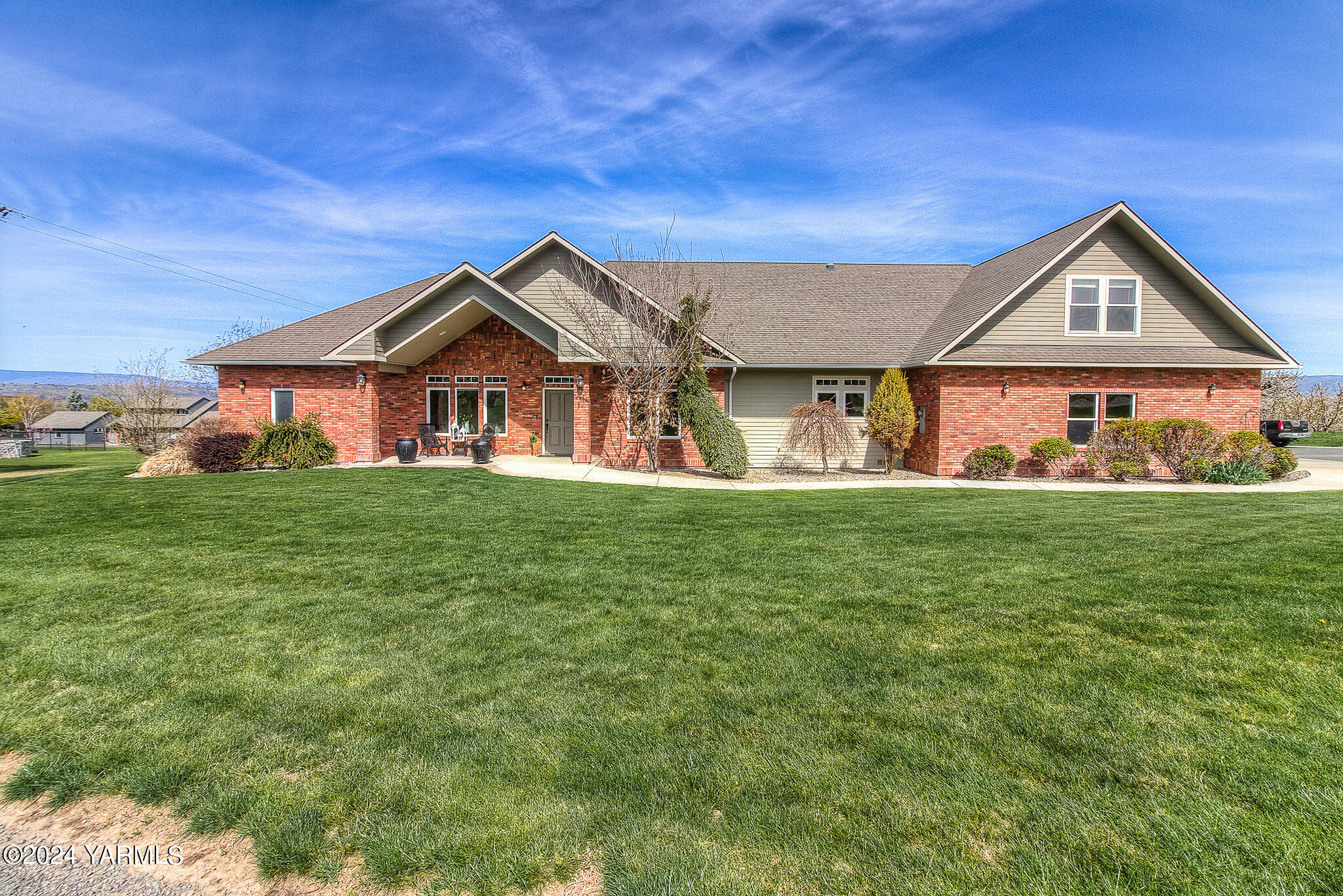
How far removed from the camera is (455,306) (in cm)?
1797

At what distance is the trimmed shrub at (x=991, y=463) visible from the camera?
1678 centimetres

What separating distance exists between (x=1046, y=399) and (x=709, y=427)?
Result: 29.1 feet

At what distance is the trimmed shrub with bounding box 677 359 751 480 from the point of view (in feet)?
54.4

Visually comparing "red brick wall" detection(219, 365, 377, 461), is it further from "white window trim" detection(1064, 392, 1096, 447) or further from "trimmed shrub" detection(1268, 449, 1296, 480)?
"trimmed shrub" detection(1268, 449, 1296, 480)

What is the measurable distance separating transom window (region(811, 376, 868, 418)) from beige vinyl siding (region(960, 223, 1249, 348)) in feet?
10.7

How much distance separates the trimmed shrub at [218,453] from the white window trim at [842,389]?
15181 mm

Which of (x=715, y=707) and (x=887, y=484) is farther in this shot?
(x=887, y=484)

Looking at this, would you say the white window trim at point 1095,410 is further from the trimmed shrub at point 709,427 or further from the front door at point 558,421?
the front door at point 558,421

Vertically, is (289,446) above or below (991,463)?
above

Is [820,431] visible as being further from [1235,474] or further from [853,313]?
[1235,474]

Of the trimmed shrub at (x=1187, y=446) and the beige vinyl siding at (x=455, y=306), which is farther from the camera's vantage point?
the beige vinyl siding at (x=455, y=306)

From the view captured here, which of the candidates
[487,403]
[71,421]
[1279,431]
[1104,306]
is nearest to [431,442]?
[487,403]

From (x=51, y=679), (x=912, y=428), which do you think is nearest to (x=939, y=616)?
(x=51, y=679)

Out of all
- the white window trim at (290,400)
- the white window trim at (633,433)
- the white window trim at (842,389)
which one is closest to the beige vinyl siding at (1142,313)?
the white window trim at (842,389)
